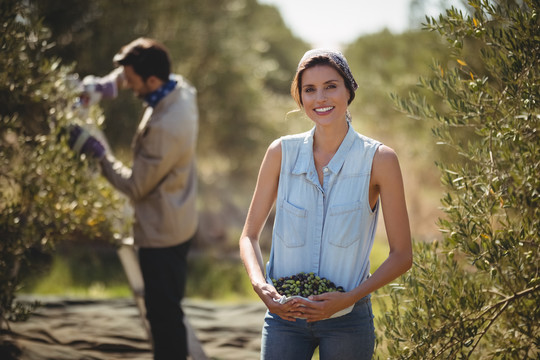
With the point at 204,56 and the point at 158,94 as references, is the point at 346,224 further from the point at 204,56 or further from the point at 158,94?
the point at 204,56

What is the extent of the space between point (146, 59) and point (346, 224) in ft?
8.43

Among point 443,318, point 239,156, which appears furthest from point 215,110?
point 443,318

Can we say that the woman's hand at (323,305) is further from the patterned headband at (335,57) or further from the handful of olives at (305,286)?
the patterned headband at (335,57)

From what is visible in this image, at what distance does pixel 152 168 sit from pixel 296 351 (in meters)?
2.21

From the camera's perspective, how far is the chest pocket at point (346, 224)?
2.70 m

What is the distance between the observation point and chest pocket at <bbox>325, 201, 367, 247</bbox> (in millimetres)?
2701

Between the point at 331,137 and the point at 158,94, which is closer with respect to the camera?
the point at 331,137

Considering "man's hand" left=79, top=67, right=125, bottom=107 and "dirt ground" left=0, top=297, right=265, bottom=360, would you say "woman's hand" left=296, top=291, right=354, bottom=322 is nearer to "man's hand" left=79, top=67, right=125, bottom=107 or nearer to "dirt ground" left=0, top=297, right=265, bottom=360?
"man's hand" left=79, top=67, right=125, bottom=107

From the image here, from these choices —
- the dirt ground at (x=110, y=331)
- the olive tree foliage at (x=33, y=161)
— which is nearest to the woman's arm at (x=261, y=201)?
the olive tree foliage at (x=33, y=161)

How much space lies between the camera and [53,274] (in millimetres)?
10328

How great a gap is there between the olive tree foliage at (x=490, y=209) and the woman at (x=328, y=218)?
42 cm

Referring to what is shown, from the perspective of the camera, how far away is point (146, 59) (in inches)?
181

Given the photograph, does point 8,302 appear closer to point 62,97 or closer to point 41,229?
point 41,229

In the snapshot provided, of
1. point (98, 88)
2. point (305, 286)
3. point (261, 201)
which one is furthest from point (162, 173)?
point (305, 286)
